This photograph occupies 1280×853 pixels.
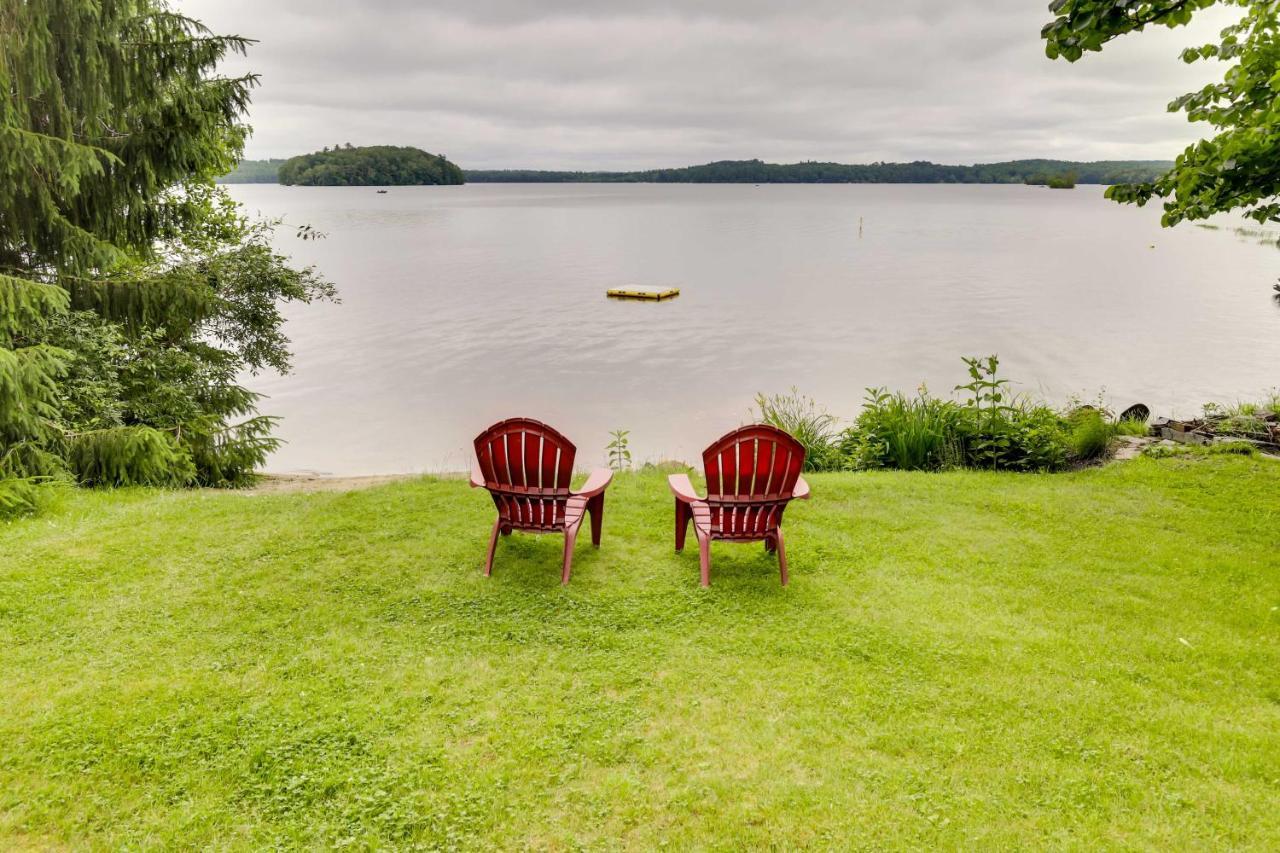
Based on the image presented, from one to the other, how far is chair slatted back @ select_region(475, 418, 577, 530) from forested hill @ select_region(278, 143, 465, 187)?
12953 cm

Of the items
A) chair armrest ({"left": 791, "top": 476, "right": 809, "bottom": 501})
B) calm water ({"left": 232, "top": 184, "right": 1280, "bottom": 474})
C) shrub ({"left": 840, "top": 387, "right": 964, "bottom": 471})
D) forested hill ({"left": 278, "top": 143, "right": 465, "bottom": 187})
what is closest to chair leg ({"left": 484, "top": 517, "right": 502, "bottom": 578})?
chair armrest ({"left": 791, "top": 476, "right": 809, "bottom": 501})

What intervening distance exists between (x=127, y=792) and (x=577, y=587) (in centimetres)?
275

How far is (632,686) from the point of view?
3.89m

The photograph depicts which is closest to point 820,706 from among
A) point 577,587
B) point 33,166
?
point 577,587

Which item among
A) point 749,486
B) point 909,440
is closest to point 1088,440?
point 909,440

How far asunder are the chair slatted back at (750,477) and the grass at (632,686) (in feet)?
1.53

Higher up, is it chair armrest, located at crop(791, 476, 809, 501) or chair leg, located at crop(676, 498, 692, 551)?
chair armrest, located at crop(791, 476, 809, 501)

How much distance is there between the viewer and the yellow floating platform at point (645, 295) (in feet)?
120

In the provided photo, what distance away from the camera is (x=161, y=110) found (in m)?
8.58

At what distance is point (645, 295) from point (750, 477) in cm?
3205

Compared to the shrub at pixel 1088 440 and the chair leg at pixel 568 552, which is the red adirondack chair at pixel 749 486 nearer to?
the chair leg at pixel 568 552

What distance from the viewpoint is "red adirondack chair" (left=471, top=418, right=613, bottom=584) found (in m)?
5.20

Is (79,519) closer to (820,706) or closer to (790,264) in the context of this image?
(820,706)

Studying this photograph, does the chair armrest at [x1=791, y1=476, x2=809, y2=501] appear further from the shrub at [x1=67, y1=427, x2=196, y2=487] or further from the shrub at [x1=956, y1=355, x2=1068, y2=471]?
the shrub at [x1=67, y1=427, x2=196, y2=487]
